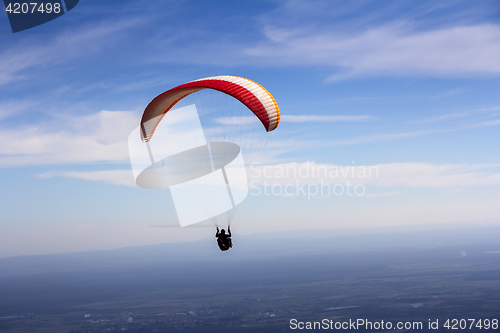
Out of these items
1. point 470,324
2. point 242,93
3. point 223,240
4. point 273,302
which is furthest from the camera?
point 273,302

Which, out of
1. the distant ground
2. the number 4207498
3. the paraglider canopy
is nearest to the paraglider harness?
the paraglider canopy

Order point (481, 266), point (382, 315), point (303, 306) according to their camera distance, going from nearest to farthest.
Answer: point (382, 315) < point (303, 306) < point (481, 266)

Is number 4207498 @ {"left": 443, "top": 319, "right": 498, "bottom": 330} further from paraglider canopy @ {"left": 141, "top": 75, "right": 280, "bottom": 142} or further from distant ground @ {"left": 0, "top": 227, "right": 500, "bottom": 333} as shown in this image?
paraglider canopy @ {"left": 141, "top": 75, "right": 280, "bottom": 142}

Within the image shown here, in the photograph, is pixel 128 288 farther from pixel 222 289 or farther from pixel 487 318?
pixel 487 318

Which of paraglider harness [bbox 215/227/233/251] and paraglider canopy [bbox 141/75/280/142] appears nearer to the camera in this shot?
paraglider canopy [bbox 141/75/280/142]

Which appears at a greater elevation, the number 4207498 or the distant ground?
the distant ground

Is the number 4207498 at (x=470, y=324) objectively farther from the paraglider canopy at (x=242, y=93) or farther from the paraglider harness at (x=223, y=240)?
the paraglider canopy at (x=242, y=93)

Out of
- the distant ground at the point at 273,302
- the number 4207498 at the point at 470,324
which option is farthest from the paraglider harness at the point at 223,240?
the number 4207498 at the point at 470,324

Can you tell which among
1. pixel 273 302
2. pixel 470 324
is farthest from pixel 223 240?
pixel 273 302

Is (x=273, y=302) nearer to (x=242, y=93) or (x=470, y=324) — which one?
(x=470, y=324)

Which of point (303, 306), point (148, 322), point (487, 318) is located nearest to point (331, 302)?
point (303, 306)

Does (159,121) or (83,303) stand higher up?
(159,121)
